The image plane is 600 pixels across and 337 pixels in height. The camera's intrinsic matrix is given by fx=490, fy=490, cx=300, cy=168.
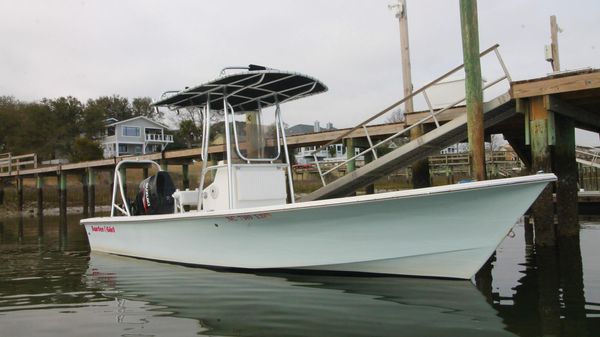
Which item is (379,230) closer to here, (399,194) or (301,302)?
(399,194)

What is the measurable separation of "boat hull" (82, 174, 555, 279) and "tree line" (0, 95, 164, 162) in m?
40.6

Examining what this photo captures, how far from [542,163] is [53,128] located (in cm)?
5097

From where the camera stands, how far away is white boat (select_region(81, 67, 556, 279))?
5.50m

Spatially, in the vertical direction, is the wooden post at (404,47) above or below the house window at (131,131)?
below

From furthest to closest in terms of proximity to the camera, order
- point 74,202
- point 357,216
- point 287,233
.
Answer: point 74,202, point 287,233, point 357,216

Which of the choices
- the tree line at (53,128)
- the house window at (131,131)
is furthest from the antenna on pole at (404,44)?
the house window at (131,131)

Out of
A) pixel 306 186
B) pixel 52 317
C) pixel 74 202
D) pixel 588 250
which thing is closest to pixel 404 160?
pixel 588 250

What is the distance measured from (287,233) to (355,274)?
1.06 m

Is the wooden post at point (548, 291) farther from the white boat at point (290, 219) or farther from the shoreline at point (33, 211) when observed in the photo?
the shoreline at point (33, 211)

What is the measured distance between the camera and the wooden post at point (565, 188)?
9188 mm

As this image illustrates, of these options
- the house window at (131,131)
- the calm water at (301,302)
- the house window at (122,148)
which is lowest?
the calm water at (301,302)

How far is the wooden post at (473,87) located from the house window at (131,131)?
2120 inches

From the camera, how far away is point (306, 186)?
110 ft

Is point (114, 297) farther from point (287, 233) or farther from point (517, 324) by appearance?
point (517, 324)
